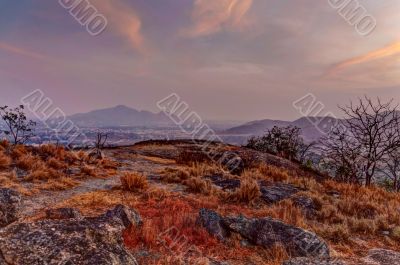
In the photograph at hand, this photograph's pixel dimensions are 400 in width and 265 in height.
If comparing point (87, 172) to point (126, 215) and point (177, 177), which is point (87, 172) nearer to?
point (177, 177)

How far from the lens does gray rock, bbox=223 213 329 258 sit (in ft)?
25.2

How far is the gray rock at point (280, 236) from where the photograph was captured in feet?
25.2

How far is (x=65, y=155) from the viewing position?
2052 cm

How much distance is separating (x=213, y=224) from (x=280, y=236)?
1629 millimetres

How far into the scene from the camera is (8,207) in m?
8.41

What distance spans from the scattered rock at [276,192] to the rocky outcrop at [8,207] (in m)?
8.89

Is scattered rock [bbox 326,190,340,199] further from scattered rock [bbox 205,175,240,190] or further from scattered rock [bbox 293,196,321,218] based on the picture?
scattered rock [bbox 205,175,240,190]

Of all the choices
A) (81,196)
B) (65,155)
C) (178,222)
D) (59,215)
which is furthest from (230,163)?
(59,215)

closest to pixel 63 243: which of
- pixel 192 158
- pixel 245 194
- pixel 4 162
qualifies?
pixel 245 194

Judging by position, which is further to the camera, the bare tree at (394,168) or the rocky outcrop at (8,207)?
the bare tree at (394,168)

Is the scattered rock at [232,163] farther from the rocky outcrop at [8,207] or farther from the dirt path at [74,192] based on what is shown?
the rocky outcrop at [8,207]

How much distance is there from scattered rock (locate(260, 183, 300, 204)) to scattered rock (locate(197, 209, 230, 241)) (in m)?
5.34

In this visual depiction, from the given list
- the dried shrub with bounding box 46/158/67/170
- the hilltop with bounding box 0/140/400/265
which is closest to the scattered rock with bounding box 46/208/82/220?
the hilltop with bounding box 0/140/400/265

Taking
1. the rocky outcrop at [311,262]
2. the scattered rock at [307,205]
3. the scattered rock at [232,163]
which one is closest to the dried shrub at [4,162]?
the scattered rock at [232,163]
